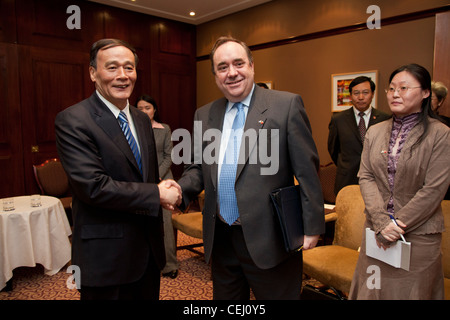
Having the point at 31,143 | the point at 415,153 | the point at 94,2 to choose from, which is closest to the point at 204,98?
the point at 94,2

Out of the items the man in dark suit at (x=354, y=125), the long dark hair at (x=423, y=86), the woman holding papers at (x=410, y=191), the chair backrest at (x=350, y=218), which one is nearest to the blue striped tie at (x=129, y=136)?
the woman holding papers at (x=410, y=191)

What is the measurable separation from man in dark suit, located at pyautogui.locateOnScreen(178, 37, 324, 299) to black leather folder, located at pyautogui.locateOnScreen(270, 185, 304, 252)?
0.04 m

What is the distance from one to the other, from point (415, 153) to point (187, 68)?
582 cm

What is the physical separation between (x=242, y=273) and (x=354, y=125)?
2503 millimetres

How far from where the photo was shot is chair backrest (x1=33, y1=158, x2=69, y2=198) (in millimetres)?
5047

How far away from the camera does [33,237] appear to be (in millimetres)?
3529

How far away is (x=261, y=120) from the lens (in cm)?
172

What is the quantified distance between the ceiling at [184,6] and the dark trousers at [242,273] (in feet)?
16.6

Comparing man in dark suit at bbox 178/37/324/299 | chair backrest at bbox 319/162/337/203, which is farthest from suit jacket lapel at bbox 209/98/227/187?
chair backrest at bbox 319/162/337/203

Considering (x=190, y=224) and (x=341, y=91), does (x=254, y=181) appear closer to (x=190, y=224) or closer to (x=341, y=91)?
(x=190, y=224)

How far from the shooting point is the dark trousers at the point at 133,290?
1.68 meters

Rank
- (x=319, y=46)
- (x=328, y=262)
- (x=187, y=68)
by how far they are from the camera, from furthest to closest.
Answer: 1. (x=187, y=68)
2. (x=319, y=46)
3. (x=328, y=262)

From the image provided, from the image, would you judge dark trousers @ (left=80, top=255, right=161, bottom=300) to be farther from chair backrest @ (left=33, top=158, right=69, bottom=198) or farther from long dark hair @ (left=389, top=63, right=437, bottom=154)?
chair backrest @ (left=33, top=158, right=69, bottom=198)

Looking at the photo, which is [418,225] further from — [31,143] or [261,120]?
[31,143]
